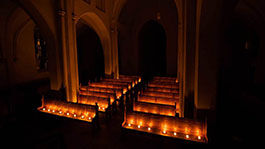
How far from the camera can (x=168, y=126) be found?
457 cm

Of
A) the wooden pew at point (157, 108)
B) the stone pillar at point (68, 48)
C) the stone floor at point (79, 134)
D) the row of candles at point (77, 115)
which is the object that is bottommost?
the stone floor at point (79, 134)

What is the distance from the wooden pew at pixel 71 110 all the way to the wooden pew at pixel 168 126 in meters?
1.46

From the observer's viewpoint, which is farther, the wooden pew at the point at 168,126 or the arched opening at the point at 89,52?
the arched opening at the point at 89,52

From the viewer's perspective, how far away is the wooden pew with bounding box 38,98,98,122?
554 centimetres

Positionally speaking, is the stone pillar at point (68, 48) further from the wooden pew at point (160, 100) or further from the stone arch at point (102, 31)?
the wooden pew at point (160, 100)

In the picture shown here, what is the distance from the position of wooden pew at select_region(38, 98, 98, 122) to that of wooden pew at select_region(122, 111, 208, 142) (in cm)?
146

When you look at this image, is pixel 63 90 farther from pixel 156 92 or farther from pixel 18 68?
pixel 18 68

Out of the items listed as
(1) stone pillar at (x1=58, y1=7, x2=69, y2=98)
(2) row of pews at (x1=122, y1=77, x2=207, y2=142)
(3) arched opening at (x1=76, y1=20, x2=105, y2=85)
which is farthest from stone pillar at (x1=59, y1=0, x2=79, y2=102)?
(3) arched opening at (x1=76, y1=20, x2=105, y2=85)

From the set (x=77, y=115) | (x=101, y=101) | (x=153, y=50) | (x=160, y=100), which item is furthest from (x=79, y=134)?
(x=153, y=50)

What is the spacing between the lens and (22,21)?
1127 cm

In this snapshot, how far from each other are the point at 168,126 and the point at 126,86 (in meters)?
4.84

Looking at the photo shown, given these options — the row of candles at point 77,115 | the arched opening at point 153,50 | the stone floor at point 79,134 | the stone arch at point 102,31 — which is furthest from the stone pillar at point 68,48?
the arched opening at point 153,50

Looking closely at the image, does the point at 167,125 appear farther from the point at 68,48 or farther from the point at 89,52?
the point at 89,52

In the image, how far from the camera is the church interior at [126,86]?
331 centimetres
